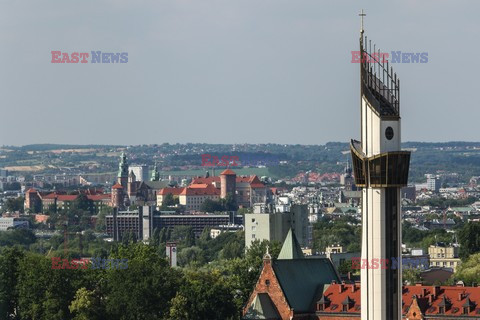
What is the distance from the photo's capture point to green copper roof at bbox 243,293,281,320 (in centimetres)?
10875

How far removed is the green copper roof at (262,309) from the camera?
4281 inches

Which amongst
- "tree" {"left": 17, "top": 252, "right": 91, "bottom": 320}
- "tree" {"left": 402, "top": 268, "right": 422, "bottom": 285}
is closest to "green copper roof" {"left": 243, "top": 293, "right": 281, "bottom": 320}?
"tree" {"left": 17, "top": 252, "right": 91, "bottom": 320}

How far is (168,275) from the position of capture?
118188 mm

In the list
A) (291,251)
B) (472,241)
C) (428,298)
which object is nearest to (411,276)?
(291,251)

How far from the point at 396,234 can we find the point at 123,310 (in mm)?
34280

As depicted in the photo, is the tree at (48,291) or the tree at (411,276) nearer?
the tree at (48,291)

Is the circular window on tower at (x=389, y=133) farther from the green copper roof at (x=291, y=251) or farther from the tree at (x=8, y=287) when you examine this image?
the tree at (x=8, y=287)

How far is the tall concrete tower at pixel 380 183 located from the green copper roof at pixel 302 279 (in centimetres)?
2663

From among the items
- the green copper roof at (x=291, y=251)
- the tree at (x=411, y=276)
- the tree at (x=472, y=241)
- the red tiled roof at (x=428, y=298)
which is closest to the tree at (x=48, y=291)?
the green copper roof at (x=291, y=251)

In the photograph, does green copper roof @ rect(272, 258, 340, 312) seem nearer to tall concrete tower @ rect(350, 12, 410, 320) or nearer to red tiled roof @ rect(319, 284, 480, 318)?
red tiled roof @ rect(319, 284, 480, 318)

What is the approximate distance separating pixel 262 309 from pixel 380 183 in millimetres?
27658

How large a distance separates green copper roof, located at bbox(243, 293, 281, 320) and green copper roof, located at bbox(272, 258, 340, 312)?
40.0 inches

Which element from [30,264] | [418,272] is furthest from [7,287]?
[418,272]

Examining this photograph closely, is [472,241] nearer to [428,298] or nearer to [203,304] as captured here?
[203,304]
